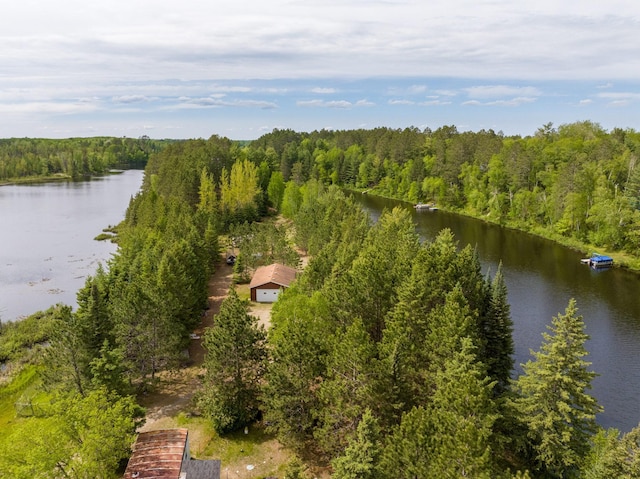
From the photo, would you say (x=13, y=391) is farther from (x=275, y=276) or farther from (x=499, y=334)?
(x=499, y=334)

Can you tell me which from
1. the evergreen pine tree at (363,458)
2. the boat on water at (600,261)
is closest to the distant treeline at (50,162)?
the boat on water at (600,261)

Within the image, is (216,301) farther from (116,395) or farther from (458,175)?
(458,175)

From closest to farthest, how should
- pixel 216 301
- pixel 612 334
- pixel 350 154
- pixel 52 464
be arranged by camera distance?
pixel 52 464, pixel 612 334, pixel 216 301, pixel 350 154

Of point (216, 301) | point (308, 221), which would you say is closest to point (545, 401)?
point (216, 301)

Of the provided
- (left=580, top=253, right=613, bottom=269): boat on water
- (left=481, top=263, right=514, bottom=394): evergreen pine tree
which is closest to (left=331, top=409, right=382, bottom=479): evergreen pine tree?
(left=481, top=263, right=514, bottom=394): evergreen pine tree

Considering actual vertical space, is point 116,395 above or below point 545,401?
below

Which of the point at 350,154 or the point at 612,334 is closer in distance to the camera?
the point at 612,334

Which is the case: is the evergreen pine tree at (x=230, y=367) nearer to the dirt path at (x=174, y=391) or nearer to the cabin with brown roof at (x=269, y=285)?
the dirt path at (x=174, y=391)
